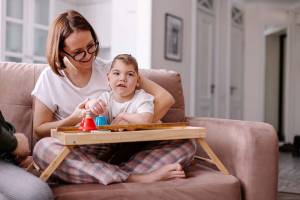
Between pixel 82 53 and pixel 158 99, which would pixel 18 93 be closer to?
pixel 82 53

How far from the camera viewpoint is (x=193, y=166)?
1.61 metres

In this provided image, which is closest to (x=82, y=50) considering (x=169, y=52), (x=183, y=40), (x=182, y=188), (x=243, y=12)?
(x=182, y=188)

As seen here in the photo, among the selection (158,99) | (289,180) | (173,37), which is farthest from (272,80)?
(158,99)

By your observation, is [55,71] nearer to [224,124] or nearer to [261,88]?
[224,124]

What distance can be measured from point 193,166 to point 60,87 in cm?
61

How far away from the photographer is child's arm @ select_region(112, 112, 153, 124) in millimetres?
1459

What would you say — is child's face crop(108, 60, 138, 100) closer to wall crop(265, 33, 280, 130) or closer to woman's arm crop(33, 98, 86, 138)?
woman's arm crop(33, 98, 86, 138)

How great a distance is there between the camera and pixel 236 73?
6.61 meters

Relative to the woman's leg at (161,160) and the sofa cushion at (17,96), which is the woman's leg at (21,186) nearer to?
the woman's leg at (161,160)

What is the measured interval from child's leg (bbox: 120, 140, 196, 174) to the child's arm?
0.33ft

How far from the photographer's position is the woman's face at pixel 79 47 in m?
1.43

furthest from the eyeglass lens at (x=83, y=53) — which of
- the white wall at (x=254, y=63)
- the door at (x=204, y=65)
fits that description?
the white wall at (x=254, y=63)

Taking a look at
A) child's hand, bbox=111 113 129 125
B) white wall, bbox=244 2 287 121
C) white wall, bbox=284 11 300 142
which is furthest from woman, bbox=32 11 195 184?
white wall, bbox=284 11 300 142

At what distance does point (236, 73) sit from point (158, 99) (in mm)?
5226
